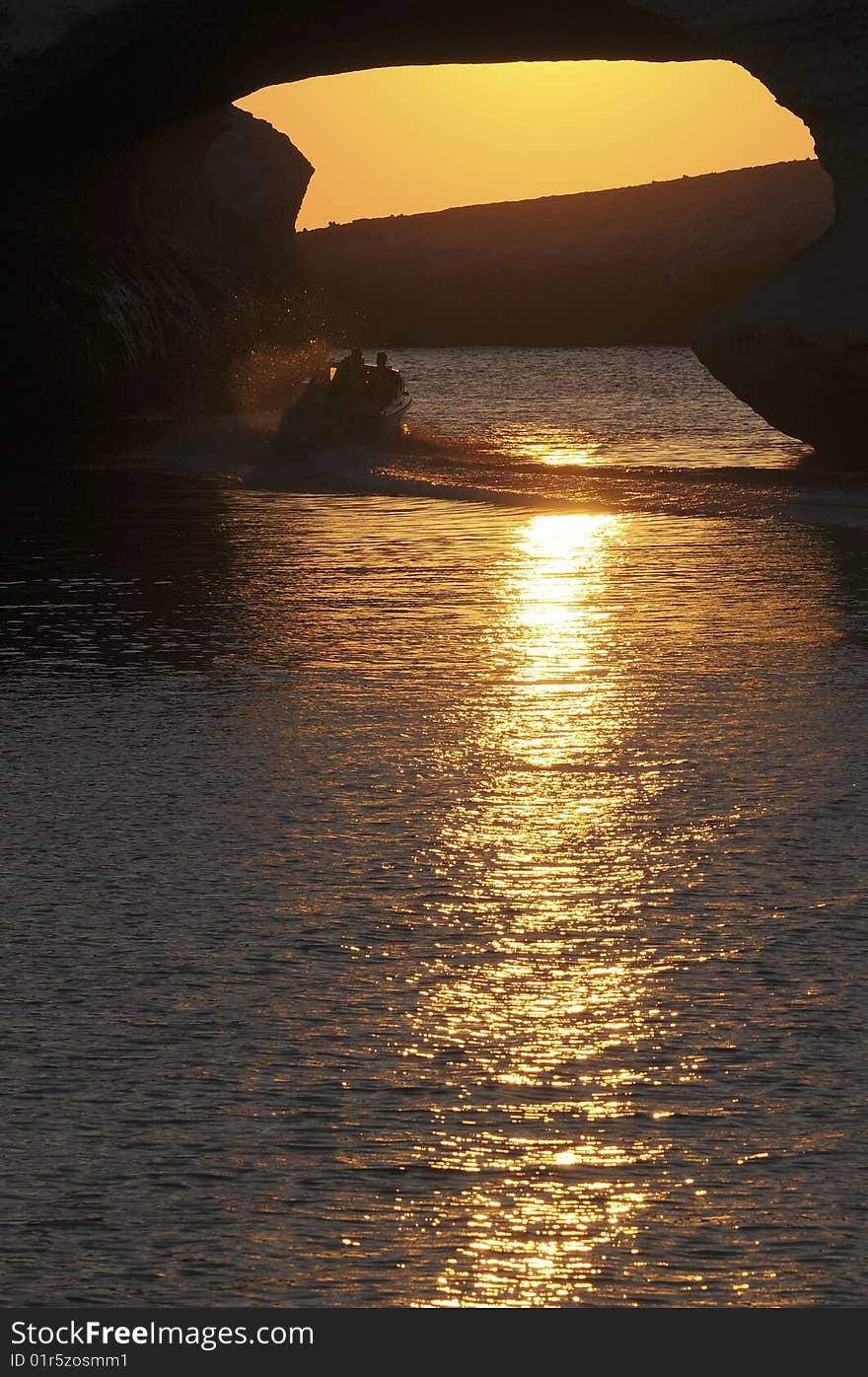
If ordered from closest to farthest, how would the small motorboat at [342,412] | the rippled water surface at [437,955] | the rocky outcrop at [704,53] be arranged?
the rippled water surface at [437,955] → the rocky outcrop at [704,53] → the small motorboat at [342,412]

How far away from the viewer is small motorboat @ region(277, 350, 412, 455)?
27062 mm

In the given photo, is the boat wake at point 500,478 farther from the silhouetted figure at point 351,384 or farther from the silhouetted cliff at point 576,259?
the silhouetted cliff at point 576,259

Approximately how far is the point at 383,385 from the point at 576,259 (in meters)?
92.6

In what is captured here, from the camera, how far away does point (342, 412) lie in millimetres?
27531

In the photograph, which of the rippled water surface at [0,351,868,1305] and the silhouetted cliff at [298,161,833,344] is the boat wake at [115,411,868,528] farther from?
the silhouetted cliff at [298,161,833,344]

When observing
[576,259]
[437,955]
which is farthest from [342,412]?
[576,259]

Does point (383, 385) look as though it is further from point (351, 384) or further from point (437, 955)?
point (437, 955)

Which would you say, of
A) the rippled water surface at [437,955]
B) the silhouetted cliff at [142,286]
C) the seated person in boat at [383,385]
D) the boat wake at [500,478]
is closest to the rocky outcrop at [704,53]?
the boat wake at [500,478]

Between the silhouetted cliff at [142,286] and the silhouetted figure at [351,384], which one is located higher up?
the silhouetted cliff at [142,286]

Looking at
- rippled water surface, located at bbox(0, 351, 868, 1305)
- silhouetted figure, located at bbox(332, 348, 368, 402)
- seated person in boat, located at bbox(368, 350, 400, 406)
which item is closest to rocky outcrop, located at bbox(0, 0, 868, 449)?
silhouetted figure, located at bbox(332, 348, 368, 402)

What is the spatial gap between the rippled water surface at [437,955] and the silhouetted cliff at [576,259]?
9904 cm

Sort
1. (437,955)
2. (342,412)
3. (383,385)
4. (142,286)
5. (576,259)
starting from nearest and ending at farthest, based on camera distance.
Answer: (437,955) → (342,412) → (383,385) → (142,286) → (576,259)

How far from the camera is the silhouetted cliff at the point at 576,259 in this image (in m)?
110

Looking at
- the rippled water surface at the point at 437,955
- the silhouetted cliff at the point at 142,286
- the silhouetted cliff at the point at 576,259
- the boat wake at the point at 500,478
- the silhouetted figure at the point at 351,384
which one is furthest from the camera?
the silhouetted cliff at the point at 576,259
